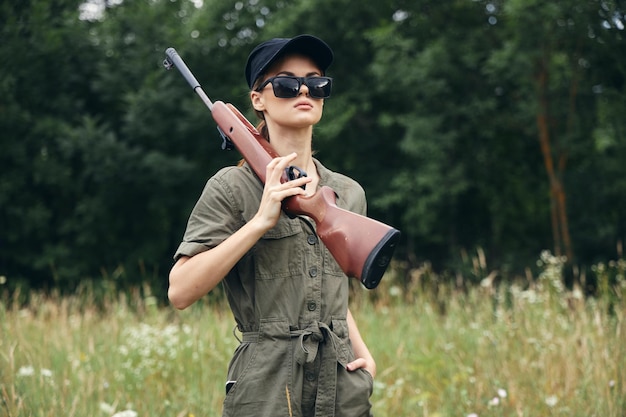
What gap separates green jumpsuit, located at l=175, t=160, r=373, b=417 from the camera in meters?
2.25

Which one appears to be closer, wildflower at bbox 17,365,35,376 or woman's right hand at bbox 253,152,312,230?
woman's right hand at bbox 253,152,312,230

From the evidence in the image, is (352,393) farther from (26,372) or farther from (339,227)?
(26,372)

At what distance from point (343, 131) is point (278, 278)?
16.7 meters

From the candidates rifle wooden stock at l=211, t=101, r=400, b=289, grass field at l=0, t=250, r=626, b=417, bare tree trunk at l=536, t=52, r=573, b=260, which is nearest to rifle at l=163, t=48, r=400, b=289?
rifle wooden stock at l=211, t=101, r=400, b=289

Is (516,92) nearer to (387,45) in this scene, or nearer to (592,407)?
(387,45)

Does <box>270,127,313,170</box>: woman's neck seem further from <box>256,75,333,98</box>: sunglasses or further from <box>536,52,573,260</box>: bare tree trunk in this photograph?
<box>536,52,573,260</box>: bare tree trunk

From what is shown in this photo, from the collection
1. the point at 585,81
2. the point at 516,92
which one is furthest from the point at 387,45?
the point at 585,81

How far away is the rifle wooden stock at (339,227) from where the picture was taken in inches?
80.8

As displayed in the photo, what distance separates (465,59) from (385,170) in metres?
3.64

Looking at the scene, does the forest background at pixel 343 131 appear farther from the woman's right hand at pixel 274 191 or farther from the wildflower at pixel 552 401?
the woman's right hand at pixel 274 191

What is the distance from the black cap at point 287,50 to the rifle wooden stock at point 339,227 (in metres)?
0.20

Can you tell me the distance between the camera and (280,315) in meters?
2.27

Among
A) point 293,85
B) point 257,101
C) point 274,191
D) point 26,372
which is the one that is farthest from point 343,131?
point 274,191

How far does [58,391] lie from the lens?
4008 millimetres
